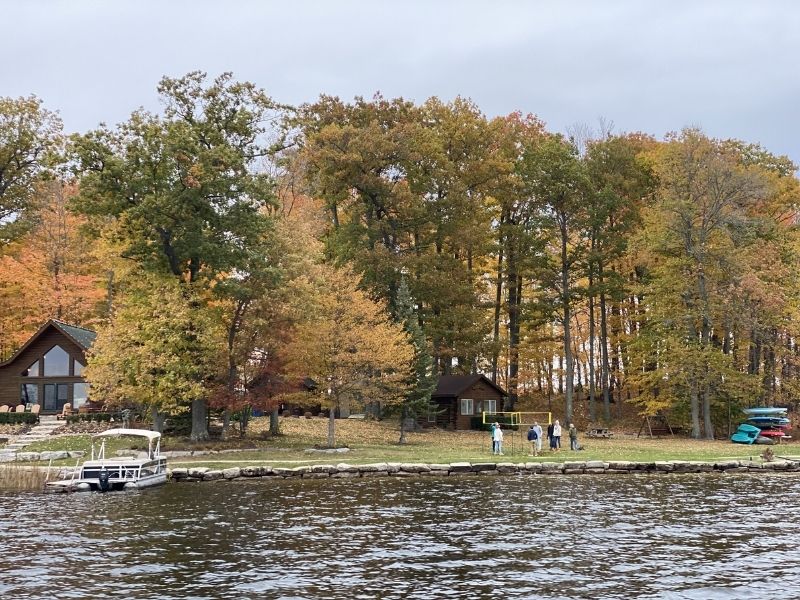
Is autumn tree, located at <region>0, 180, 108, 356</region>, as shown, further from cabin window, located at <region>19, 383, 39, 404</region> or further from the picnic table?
the picnic table

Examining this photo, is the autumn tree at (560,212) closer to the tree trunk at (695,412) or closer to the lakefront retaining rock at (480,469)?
the tree trunk at (695,412)

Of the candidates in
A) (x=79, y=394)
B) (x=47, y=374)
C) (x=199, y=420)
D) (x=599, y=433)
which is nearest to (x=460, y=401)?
(x=599, y=433)

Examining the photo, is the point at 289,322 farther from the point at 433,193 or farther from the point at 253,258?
the point at 433,193

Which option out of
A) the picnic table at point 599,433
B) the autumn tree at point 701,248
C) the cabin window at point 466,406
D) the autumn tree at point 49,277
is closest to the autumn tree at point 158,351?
the autumn tree at point 49,277

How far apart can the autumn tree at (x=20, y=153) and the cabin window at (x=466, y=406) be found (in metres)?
34.4

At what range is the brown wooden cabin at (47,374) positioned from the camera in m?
56.6

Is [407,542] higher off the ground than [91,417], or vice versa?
[91,417]

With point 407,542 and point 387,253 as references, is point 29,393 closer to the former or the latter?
point 387,253

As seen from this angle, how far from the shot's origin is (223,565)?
61.0 ft

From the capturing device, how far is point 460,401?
63.7 meters

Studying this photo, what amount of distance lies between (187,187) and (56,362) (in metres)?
21.0

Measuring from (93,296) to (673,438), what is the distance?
44901 millimetres

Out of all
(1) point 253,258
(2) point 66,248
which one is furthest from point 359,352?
(2) point 66,248

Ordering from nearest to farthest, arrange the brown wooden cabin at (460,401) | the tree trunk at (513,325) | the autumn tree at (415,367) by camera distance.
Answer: the autumn tree at (415,367) < the brown wooden cabin at (460,401) < the tree trunk at (513,325)
